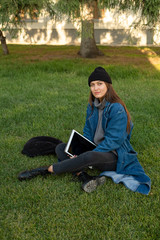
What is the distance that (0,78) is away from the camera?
9.69m

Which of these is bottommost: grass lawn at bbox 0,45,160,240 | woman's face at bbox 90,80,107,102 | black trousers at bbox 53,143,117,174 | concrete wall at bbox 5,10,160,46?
grass lawn at bbox 0,45,160,240

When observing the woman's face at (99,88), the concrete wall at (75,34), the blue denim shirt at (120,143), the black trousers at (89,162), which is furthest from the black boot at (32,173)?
the concrete wall at (75,34)

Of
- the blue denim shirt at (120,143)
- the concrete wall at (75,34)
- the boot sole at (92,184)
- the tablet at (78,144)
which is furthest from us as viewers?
the concrete wall at (75,34)

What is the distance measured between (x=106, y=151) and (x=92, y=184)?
0.41 m

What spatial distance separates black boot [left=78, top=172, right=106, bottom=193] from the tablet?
33 cm

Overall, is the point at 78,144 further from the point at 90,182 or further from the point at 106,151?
the point at 90,182

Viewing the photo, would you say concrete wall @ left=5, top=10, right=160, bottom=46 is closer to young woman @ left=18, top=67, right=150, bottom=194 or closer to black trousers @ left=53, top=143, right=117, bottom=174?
young woman @ left=18, top=67, right=150, bottom=194

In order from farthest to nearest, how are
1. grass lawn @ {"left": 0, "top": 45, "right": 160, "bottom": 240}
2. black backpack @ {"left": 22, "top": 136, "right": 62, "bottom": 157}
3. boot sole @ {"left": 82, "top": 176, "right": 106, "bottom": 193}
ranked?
black backpack @ {"left": 22, "top": 136, "right": 62, "bottom": 157}, boot sole @ {"left": 82, "top": 176, "right": 106, "bottom": 193}, grass lawn @ {"left": 0, "top": 45, "right": 160, "bottom": 240}

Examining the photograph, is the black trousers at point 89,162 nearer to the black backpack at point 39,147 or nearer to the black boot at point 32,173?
the black boot at point 32,173

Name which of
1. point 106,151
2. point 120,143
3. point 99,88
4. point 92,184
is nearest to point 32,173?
point 92,184

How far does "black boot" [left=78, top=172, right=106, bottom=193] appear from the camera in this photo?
3.20 m

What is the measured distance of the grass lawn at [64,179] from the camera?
2686mm

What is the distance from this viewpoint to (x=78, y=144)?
12.0ft

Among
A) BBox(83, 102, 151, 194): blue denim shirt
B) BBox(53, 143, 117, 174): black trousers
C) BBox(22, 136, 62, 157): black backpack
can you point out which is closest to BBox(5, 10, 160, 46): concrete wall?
BBox(22, 136, 62, 157): black backpack
